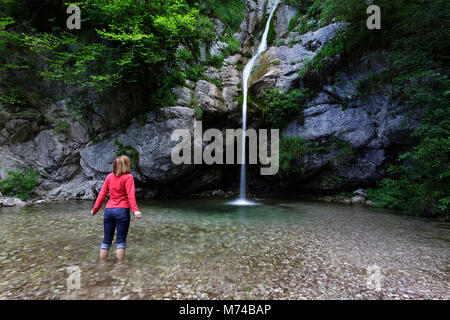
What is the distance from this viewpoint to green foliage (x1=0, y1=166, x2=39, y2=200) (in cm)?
968

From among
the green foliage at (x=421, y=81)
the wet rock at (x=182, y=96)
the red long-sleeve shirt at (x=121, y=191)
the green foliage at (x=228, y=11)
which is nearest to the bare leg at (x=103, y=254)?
the red long-sleeve shirt at (x=121, y=191)

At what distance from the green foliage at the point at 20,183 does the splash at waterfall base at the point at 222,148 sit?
7.04 meters

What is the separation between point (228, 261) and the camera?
363 cm

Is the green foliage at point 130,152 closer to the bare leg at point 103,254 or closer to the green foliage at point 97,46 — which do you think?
the green foliage at point 97,46

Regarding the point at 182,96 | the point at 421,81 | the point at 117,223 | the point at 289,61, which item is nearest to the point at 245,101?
the point at 289,61

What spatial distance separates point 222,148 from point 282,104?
459 centimetres

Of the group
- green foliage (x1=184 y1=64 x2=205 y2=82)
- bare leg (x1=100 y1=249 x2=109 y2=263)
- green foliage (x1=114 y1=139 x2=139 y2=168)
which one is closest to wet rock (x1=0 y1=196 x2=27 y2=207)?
green foliage (x1=114 y1=139 x2=139 y2=168)

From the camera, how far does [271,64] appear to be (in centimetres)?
1367

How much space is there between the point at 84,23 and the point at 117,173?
11953 millimetres

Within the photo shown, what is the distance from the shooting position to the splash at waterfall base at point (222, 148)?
1133cm

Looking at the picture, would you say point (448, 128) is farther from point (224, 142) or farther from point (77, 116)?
point (77, 116)

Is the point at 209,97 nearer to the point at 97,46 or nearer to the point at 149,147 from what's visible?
the point at 149,147
